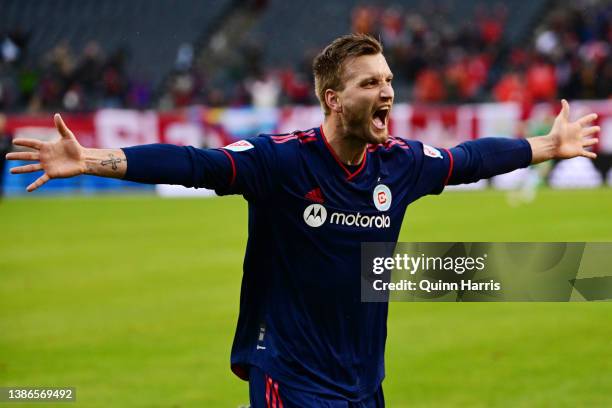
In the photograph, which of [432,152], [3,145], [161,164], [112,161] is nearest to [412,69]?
[3,145]

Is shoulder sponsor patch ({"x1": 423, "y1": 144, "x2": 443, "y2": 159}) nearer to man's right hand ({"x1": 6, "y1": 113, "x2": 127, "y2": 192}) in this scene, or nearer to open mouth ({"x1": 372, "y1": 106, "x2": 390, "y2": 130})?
open mouth ({"x1": 372, "y1": 106, "x2": 390, "y2": 130})

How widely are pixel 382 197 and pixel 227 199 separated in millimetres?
19857

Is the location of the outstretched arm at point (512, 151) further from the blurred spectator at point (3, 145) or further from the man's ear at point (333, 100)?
the blurred spectator at point (3, 145)

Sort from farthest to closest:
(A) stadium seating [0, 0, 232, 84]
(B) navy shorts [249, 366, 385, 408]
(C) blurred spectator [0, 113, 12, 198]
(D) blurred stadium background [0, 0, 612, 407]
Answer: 1. (A) stadium seating [0, 0, 232, 84]
2. (C) blurred spectator [0, 113, 12, 198]
3. (D) blurred stadium background [0, 0, 612, 407]
4. (B) navy shorts [249, 366, 385, 408]

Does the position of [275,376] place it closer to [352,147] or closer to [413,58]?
[352,147]

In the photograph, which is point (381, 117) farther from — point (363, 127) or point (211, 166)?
point (211, 166)

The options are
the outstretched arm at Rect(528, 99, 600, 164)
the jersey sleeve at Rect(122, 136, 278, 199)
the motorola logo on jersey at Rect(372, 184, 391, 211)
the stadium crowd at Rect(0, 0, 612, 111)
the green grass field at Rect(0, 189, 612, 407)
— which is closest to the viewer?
the jersey sleeve at Rect(122, 136, 278, 199)

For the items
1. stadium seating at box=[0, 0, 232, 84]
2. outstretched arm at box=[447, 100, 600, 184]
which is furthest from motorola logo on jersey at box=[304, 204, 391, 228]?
stadium seating at box=[0, 0, 232, 84]

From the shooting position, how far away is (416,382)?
8.55 metres

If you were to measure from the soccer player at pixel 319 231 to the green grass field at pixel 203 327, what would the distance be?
131 inches

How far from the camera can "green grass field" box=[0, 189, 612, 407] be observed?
8.37 metres

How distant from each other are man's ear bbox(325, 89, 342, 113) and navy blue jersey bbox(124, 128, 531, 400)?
0.49 feet

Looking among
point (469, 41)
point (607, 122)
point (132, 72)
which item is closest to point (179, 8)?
point (132, 72)

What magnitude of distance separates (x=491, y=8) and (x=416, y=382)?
26583 mm
